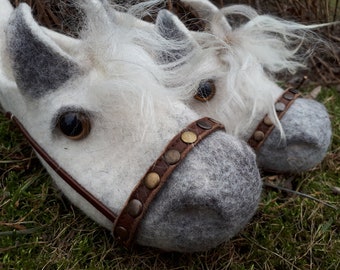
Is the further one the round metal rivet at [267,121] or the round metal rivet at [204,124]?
the round metal rivet at [267,121]

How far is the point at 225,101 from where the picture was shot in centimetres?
121

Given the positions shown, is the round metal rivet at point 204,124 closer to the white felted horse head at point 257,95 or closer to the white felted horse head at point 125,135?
the white felted horse head at point 125,135

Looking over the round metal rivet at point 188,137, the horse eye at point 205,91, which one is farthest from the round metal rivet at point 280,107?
the round metal rivet at point 188,137

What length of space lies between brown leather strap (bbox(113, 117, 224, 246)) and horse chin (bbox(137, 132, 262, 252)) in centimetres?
1

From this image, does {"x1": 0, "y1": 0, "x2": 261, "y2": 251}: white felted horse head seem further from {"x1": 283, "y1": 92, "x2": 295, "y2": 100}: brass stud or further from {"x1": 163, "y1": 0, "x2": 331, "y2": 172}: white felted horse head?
{"x1": 283, "y1": 92, "x2": 295, "y2": 100}: brass stud

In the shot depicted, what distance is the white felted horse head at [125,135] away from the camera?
0.90m

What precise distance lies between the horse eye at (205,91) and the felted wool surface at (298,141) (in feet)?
0.59

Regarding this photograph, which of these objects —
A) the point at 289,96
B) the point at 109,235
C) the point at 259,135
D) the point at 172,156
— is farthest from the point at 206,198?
the point at 289,96

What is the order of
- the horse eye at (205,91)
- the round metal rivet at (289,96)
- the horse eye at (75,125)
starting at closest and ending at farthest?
the horse eye at (75,125)
the horse eye at (205,91)
the round metal rivet at (289,96)

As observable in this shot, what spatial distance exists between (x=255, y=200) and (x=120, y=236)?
256 millimetres

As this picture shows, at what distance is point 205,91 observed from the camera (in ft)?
3.90

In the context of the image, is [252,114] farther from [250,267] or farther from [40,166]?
[40,166]

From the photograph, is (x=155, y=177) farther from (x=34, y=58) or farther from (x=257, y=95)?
(x=257, y=95)

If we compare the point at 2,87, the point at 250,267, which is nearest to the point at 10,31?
the point at 2,87
